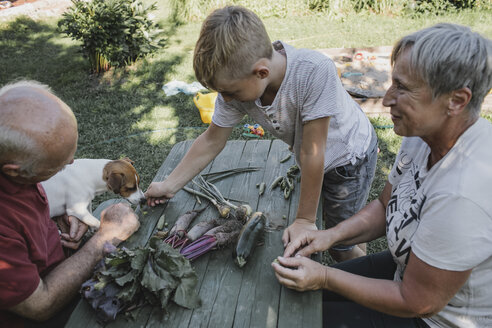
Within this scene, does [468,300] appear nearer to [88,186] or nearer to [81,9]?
[88,186]

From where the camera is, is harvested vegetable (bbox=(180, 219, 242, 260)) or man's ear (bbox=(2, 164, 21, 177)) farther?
harvested vegetable (bbox=(180, 219, 242, 260))

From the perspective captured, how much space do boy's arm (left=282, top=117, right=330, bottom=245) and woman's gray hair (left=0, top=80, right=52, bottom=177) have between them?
1.42 meters

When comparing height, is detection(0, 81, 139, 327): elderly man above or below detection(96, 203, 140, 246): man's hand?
above

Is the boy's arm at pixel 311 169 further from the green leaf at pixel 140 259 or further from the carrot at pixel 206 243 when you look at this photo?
the green leaf at pixel 140 259

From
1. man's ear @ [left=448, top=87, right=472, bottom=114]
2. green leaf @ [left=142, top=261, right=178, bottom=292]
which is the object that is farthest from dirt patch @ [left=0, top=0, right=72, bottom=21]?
man's ear @ [left=448, top=87, right=472, bottom=114]

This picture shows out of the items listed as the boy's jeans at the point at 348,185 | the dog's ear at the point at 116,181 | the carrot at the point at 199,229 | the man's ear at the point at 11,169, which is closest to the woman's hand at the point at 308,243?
the carrot at the point at 199,229

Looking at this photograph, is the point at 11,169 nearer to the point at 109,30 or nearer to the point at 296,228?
the point at 296,228

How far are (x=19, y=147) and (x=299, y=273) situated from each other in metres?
1.49

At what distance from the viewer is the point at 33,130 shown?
5.99ft

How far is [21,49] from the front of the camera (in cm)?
1023

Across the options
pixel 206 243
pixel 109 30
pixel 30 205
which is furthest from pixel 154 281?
pixel 109 30

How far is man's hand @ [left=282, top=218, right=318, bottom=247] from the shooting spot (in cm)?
225

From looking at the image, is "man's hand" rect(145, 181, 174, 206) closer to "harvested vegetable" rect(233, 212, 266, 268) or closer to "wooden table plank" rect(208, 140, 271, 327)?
"wooden table plank" rect(208, 140, 271, 327)

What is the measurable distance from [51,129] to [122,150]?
4034 millimetres
